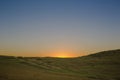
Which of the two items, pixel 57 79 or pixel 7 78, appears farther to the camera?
pixel 57 79

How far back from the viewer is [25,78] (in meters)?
27.7

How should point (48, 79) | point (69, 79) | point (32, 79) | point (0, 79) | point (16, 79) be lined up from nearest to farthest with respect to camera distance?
point (0, 79) < point (16, 79) < point (32, 79) < point (48, 79) < point (69, 79)

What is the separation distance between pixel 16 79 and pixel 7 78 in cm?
121

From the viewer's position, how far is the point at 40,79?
93.7 ft

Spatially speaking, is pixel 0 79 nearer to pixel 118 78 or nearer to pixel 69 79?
pixel 69 79

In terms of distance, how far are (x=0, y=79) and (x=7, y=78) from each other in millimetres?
1583

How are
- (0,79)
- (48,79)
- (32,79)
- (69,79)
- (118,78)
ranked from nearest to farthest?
(0,79) → (32,79) → (48,79) → (69,79) → (118,78)

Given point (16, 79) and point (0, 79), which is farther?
point (16, 79)

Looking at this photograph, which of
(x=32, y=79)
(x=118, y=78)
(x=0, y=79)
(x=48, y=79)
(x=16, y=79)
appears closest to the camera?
(x=0, y=79)

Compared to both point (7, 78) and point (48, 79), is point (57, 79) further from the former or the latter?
point (7, 78)

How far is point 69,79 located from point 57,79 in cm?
234

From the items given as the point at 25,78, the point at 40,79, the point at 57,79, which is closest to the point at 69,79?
the point at 57,79

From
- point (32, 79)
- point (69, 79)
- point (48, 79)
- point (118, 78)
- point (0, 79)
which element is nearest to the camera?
point (0, 79)

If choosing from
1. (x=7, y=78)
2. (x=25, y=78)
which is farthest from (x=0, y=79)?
(x=25, y=78)
